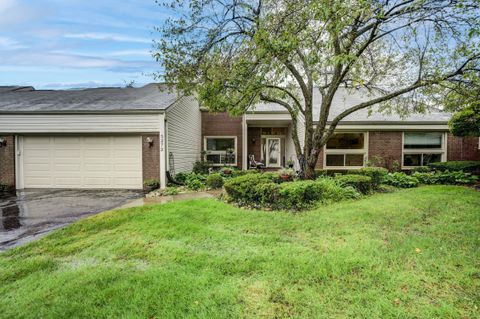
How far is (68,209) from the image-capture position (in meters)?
7.49

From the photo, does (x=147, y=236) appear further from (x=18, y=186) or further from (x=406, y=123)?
(x=406, y=123)

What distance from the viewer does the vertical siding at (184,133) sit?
38.4 feet

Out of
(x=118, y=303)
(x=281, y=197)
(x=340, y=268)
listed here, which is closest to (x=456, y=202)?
(x=281, y=197)

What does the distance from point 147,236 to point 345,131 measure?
10493mm

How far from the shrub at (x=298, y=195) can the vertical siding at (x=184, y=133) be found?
550 centimetres

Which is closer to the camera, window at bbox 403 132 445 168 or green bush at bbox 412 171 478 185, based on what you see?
green bush at bbox 412 171 478 185

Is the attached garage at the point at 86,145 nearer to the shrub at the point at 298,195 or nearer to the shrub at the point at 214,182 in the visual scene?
the shrub at the point at 214,182

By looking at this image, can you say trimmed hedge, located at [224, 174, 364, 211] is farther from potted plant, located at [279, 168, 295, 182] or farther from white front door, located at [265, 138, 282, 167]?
white front door, located at [265, 138, 282, 167]

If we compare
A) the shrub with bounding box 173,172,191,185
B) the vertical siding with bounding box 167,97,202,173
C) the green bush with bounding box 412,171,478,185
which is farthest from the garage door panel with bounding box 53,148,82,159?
the green bush with bounding box 412,171,478,185

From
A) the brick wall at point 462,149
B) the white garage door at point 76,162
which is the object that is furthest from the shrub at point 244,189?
the brick wall at point 462,149

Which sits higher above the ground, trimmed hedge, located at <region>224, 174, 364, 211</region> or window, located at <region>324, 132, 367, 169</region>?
window, located at <region>324, 132, 367, 169</region>

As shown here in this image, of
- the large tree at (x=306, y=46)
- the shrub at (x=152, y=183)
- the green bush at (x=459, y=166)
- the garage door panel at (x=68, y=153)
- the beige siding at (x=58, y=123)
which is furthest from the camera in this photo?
the garage door panel at (x=68, y=153)

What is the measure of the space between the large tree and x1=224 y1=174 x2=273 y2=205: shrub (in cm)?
225

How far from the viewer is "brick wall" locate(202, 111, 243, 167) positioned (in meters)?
16.8
